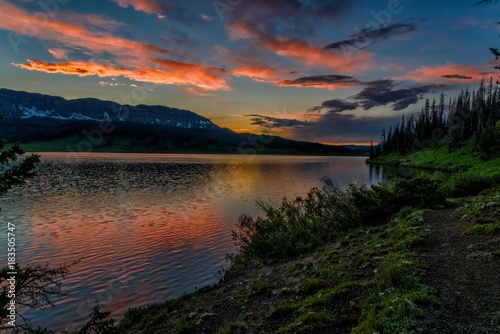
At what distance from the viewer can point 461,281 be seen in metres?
8.95

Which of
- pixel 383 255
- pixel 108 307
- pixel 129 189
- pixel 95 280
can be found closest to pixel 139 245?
pixel 95 280

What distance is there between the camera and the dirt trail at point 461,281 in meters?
6.89

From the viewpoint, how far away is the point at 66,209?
40062 millimetres

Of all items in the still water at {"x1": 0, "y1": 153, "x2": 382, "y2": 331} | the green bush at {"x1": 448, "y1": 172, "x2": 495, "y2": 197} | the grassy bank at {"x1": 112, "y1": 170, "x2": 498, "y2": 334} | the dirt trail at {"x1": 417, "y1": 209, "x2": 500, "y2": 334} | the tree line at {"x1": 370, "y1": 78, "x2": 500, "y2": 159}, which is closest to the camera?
the dirt trail at {"x1": 417, "y1": 209, "x2": 500, "y2": 334}

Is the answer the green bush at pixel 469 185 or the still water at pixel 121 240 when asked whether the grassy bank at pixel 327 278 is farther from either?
the still water at pixel 121 240

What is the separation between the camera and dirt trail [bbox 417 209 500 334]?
6891 mm

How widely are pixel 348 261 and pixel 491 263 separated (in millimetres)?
4864

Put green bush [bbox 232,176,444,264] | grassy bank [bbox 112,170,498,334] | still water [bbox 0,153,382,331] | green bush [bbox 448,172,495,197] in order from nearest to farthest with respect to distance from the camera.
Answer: grassy bank [bbox 112,170,498,334]
still water [bbox 0,153,382,331]
green bush [bbox 232,176,444,264]
green bush [bbox 448,172,495,197]

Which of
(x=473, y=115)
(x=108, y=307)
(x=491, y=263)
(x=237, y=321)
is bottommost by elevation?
(x=108, y=307)

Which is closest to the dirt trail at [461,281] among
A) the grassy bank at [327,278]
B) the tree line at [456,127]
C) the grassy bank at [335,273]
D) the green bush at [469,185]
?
the grassy bank at [335,273]

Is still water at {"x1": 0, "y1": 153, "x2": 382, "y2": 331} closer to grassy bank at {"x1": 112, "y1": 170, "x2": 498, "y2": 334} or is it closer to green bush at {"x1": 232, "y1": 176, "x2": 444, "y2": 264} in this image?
grassy bank at {"x1": 112, "y1": 170, "x2": 498, "y2": 334}

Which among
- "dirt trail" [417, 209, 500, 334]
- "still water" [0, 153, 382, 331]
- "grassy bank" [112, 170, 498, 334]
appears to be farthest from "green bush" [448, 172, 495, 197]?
"dirt trail" [417, 209, 500, 334]

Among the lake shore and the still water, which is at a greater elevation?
the lake shore

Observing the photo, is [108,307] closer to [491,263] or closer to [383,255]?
[383,255]
